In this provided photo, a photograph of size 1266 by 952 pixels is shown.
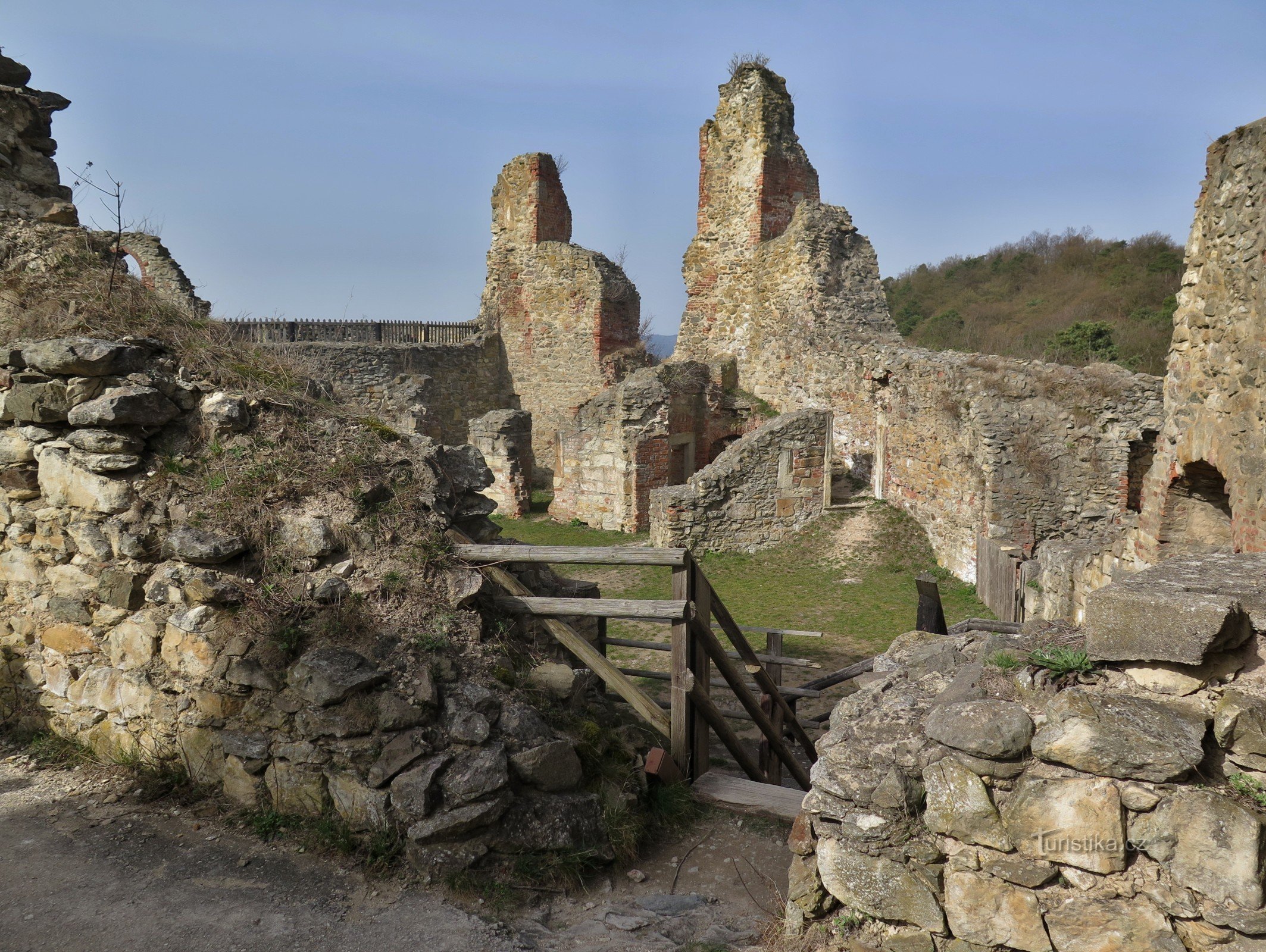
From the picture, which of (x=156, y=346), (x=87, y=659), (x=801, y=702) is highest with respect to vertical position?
(x=156, y=346)

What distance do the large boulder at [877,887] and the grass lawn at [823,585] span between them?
545cm

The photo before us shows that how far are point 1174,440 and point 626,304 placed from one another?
1661cm

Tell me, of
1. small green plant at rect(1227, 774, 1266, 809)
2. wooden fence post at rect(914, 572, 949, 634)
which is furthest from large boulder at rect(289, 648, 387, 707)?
wooden fence post at rect(914, 572, 949, 634)

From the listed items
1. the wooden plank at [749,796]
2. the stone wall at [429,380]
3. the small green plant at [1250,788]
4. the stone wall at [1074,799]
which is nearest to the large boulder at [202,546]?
the wooden plank at [749,796]

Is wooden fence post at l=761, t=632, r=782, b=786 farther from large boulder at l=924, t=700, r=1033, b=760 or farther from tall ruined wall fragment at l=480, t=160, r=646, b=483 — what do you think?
tall ruined wall fragment at l=480, t=160, r=646, b=483

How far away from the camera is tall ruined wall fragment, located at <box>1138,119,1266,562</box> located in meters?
5.20

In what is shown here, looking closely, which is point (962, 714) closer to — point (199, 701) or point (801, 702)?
point (199, 701)

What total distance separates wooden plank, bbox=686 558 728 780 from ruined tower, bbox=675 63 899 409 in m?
12.0

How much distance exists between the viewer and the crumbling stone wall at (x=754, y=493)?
13180 mm

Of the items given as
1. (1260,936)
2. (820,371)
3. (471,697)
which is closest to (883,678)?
(1260,936)

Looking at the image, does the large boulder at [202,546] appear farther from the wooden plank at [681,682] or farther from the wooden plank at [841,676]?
the wooden plank at [841,676]

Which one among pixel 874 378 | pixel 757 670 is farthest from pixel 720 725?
pixel 874 378

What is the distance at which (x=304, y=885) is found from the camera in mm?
3854

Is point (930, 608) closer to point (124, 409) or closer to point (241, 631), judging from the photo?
point (241, 631)
